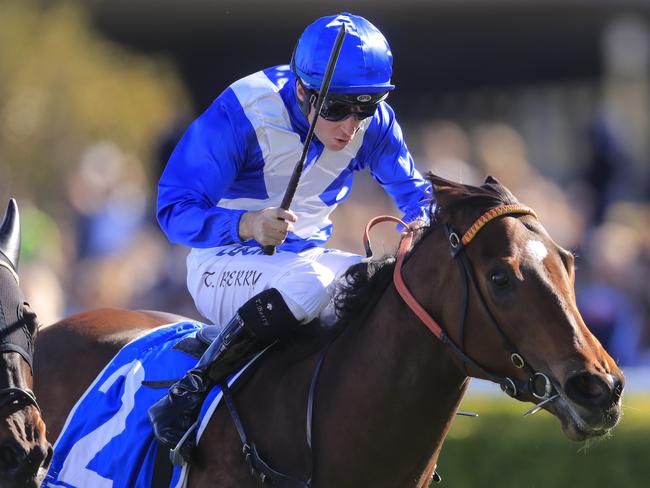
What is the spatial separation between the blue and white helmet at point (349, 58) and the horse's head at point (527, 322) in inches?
22.7

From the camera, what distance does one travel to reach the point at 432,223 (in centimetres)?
423

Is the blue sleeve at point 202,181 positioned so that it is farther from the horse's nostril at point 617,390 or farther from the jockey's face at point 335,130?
the horse's nostril at point 617,390

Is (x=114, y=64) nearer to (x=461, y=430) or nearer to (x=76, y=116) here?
(x=76, y=116)

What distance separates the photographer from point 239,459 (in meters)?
4.25

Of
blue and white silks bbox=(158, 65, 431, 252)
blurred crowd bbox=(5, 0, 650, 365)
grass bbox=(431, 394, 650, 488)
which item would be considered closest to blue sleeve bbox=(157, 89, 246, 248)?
blue and white silks bbox=(158, 65, 431, 252)

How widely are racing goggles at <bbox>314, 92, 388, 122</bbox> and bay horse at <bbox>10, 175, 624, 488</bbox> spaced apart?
1.31 feet

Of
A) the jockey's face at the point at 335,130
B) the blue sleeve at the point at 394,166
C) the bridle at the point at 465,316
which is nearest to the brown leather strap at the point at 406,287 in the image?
the bridle at the point at 465,316

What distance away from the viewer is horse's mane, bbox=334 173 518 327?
4.09 metres

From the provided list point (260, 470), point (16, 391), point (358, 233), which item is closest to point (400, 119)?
point (358, 233)

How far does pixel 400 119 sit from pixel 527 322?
13.3 m

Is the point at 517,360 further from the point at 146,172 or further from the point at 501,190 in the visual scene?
the point at 146,172

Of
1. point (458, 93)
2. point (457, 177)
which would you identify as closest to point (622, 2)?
point (458, 93)

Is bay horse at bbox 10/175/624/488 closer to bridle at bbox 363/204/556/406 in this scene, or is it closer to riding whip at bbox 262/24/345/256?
bridle at bbox 363/204/556/406

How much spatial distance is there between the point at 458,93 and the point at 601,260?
28.3 ft
